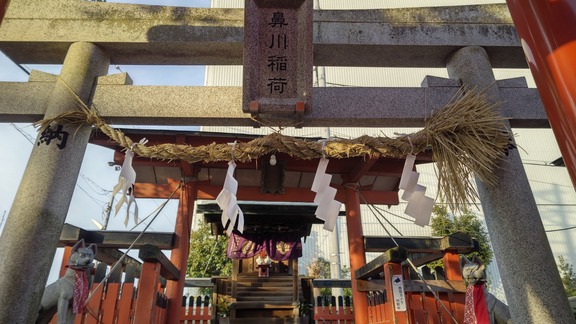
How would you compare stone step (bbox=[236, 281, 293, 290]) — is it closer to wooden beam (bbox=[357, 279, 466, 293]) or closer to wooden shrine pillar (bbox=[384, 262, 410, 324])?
wooden beam (bbox=[357, 279, 466, 293])

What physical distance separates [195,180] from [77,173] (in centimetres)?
282

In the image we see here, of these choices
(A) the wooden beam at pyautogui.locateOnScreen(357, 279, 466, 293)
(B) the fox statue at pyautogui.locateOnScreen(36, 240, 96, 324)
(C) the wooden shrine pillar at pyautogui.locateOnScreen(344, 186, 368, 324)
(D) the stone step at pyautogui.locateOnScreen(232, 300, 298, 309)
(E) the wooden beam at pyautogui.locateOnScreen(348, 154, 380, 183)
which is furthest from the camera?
(D) the stone step at pyautogui.locateOnScreen(232, 300, 298, 309)

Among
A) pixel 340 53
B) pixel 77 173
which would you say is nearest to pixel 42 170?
pixel 77 173

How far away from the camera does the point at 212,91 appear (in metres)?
3.91

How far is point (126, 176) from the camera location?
3.46m

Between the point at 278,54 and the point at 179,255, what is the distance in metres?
3.92

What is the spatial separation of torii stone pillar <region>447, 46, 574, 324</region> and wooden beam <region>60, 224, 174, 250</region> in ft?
15.7

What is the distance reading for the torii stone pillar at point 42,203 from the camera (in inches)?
120

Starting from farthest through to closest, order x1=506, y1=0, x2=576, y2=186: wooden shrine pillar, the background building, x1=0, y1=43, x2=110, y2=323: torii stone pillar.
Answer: the background building
x1=0, y1=43, x2=110, y2=323: torii stone pillar
x1=506, y1=0, x2=576, y2=186: wooden shrine pillar

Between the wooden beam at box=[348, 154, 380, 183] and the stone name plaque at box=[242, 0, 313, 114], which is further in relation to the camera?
the wooden beam at box=[348, 154, 380, 183]

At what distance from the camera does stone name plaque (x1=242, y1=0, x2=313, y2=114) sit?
11.4ft

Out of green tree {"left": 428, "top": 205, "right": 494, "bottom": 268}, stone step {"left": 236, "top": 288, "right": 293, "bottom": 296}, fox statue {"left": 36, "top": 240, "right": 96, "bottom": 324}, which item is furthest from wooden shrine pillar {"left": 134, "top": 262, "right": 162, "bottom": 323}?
green tree {"left": 428, "top": 205, "right": 494, "bottom": 268}

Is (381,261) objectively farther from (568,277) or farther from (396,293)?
(568,277)

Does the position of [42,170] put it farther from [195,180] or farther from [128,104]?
[195,180]
